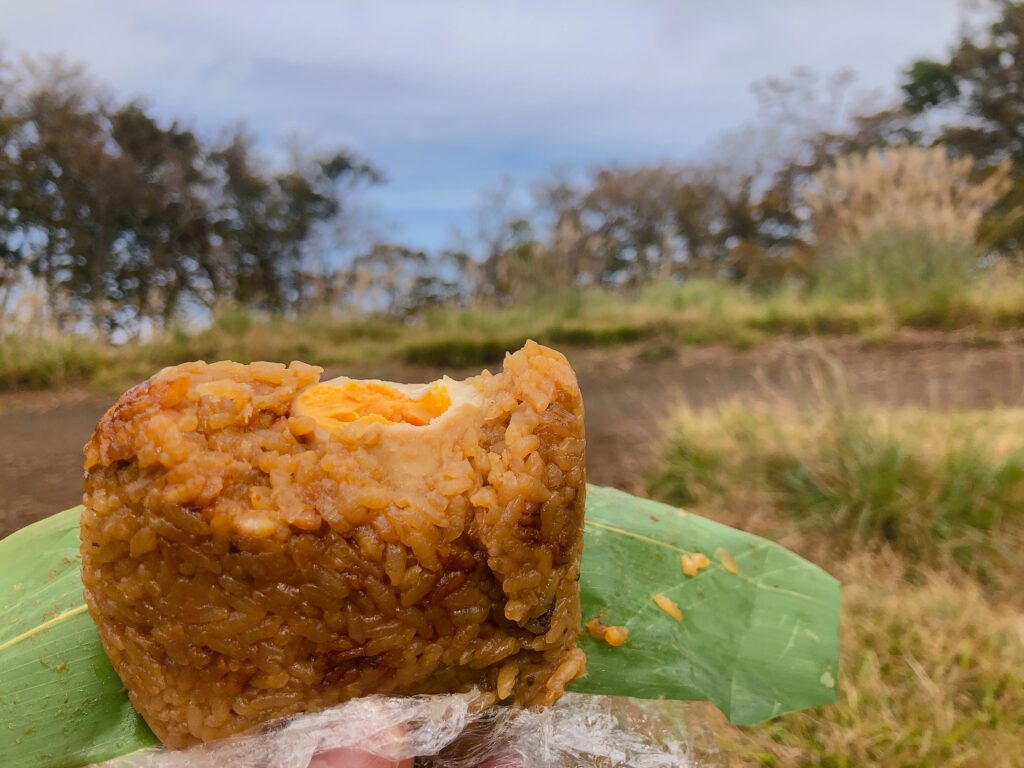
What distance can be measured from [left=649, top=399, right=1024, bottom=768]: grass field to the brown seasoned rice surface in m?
0.79

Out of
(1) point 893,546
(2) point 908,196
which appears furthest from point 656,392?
(2) point 908,196

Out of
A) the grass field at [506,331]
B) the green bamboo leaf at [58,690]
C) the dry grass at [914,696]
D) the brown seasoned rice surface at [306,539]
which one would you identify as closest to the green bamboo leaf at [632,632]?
the green bamboo leaf at [58,690]

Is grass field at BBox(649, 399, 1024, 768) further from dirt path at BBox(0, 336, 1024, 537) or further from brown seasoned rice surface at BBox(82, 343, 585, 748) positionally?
brown seasoned rice surface at BBox(82, 343, 585, 748)

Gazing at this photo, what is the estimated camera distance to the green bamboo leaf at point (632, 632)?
71 centimetres

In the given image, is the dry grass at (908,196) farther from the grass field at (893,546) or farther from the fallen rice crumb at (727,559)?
the fallen rice crumb at (727,559)

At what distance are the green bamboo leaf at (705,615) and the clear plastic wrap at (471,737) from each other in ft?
0.14

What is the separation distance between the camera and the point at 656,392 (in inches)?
165

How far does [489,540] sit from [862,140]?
1325 centimetres

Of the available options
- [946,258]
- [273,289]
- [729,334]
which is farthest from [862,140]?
[273,289]

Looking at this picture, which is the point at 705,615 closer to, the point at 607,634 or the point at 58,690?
the point at 607,634

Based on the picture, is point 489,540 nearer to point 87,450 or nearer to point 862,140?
point 87,450

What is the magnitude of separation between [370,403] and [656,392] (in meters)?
3.66

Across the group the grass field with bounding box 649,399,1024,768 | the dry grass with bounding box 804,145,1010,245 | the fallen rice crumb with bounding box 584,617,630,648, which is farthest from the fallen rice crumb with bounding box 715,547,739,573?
the dry grass with bounding box 804,145,1010,245

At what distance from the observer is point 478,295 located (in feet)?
22.5
